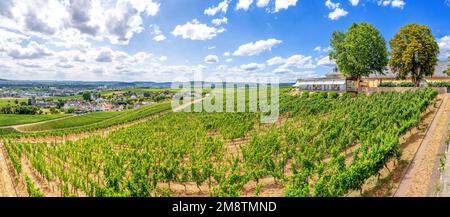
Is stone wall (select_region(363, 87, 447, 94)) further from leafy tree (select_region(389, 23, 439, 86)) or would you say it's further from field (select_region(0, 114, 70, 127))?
field (select_region(0, 114, 70, 127))

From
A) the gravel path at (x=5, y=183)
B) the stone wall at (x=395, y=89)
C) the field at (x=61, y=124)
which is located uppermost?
the stone wall at (x=395, y=89)

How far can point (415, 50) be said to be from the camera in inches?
1415

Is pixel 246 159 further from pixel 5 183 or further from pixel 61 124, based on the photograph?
pixel 61 124

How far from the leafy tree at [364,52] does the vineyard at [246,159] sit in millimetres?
5674

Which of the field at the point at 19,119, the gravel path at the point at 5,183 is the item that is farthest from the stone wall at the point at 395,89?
the field at the point at 19,119

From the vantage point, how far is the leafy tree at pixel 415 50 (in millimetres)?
36250

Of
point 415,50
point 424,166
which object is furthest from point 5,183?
point 415,50

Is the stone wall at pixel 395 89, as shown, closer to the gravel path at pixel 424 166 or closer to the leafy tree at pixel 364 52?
the leafy tree at pixel 364 52

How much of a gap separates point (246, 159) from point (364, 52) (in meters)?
27.1

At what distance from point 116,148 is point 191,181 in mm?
14982

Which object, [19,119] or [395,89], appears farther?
[19,119]
